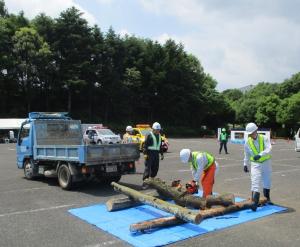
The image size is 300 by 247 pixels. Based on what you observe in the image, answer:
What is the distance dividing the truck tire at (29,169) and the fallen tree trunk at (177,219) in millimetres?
6782

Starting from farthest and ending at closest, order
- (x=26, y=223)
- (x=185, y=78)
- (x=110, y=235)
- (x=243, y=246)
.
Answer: (x=185, y=78) → (x=26, y=223) → (x=110, y=235) → (x=243, y=246)

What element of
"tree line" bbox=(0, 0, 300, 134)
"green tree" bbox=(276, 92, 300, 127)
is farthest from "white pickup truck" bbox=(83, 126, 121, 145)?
"green tree" bbox=(276, 92, 300, 127)

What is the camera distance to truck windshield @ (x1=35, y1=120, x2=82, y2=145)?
13.1 metres

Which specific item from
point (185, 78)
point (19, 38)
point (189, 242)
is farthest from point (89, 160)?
point (185, 78)

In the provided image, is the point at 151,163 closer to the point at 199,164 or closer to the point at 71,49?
the point at 199,164

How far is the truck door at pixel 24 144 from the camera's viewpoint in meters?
13.0

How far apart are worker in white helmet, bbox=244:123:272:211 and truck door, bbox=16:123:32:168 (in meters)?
7.17

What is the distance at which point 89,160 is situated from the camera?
10.6 metres

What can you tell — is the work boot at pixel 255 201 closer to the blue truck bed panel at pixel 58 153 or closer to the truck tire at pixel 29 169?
the blue truck bed panel at pixel 58 153

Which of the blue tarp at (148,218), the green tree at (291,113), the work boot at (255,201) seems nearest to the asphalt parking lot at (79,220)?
the blue tarp at (148,218)

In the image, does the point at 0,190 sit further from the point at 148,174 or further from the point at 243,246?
the point at 243,246

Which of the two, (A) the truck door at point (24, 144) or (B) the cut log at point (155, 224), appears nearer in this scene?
(B) the cut log at point (155, 224)

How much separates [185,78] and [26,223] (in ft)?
189

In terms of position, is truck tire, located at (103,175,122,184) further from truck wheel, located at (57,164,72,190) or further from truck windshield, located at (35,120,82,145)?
truck windshield, located at (35,120,82,145)
